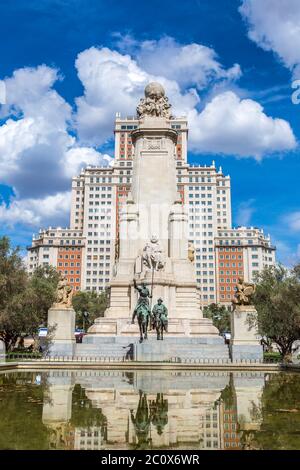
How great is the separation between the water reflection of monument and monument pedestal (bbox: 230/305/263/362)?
496 inches

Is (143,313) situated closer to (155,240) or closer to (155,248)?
(155,248)

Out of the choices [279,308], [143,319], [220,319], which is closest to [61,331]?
[143,319]

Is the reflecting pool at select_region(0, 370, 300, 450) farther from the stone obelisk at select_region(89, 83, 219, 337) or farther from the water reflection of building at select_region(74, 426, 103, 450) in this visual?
the stone obelisk at select_region(89, 83, 219, 337)

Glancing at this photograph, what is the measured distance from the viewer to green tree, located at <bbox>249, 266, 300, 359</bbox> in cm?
3122

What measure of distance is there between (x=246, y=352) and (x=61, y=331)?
40.9ft

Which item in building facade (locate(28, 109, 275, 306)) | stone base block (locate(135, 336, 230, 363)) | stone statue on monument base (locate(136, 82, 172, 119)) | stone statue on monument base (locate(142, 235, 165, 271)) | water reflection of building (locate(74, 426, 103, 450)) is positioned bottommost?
water reflection of building (locate(74, 426, 103, 450))

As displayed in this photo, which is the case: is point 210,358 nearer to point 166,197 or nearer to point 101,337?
point 101,337

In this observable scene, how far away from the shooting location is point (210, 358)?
2888 centimetres

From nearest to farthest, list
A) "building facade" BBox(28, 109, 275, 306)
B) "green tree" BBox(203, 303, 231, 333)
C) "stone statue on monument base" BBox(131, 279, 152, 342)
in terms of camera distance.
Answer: "stone statue on monument base" BBox(131, 279, 152, 342), "green tree" BBox(203, 303, 231, 333), "building facade" BBox(28, 109, 275, 306)

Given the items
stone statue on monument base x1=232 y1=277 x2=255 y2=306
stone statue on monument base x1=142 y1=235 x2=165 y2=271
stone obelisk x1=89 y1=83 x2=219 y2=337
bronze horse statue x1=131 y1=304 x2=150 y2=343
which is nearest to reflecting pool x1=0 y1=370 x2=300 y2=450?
bronze horse statue x1=131 y1=304 x2=150 y2=343

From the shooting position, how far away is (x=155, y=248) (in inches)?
1484

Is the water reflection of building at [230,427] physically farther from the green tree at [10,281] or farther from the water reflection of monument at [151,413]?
the green tree at [10,281]

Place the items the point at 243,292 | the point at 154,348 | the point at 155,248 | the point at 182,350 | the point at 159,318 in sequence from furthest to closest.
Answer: the point at 155,248, the point at 243,292, the point at 182,350, the point at 159,318, the point at 154,348
